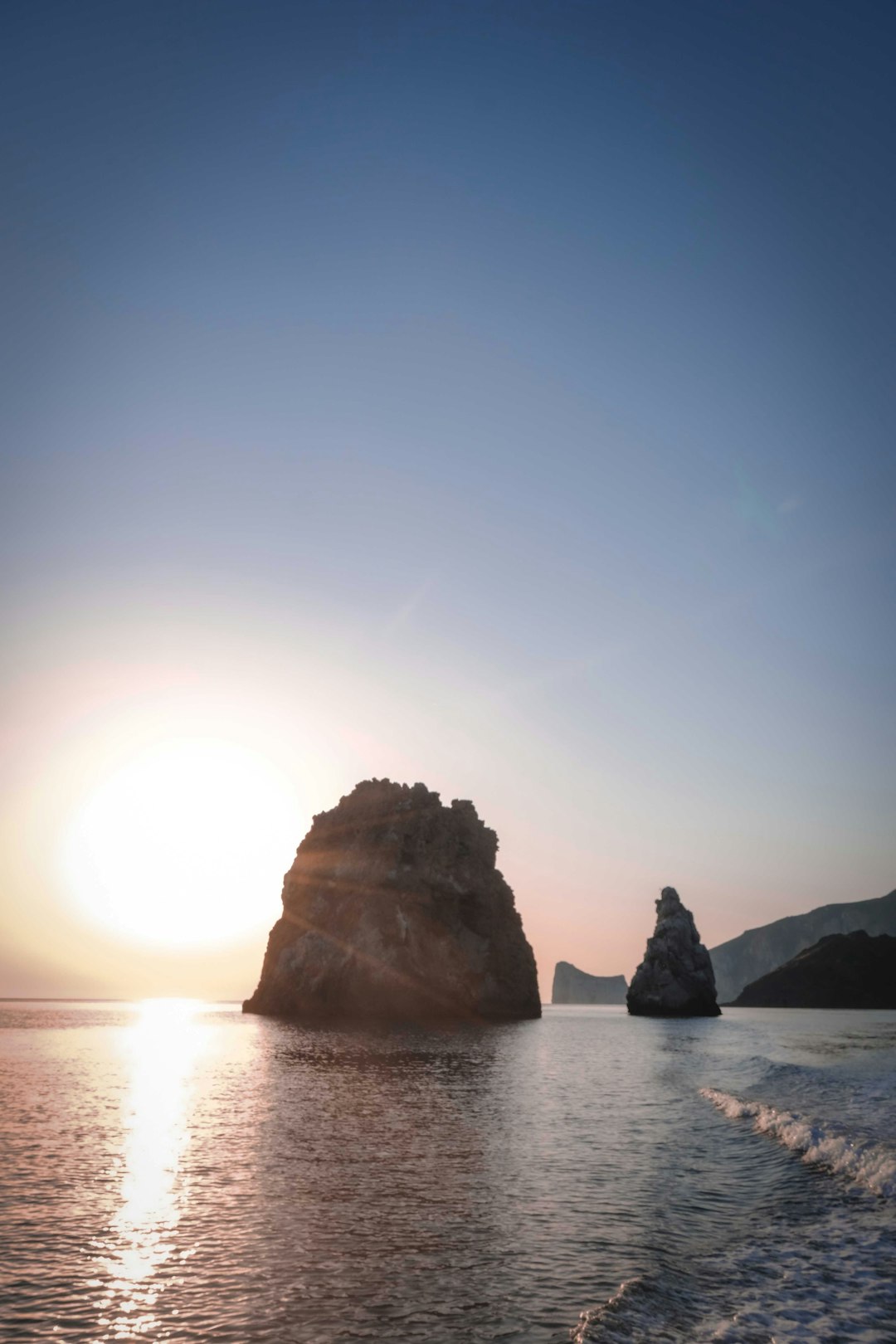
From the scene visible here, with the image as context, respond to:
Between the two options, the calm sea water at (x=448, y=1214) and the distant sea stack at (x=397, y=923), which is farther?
the distant sea stack at (x=397, y=923)

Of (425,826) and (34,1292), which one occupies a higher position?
(425,826)

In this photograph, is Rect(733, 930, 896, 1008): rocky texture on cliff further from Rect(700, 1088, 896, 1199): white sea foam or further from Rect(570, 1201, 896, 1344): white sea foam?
Rect(570, 1201, 896, 1344): white sea foam

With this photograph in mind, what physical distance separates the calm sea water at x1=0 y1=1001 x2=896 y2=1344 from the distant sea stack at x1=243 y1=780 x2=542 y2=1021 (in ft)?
190

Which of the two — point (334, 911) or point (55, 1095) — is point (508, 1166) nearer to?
point (55, 1095)

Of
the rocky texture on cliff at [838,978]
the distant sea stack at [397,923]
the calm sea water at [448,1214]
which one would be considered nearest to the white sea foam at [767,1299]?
the calm sea water at [448,1214]

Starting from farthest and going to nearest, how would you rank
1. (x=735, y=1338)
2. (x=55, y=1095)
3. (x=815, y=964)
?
(x=815, y=964) → (x=55, y=1095) → (x=735, y=1338)

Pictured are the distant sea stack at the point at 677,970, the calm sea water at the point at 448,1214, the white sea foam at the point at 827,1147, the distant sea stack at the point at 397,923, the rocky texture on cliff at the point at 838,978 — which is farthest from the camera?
the rocky texture on cliff at the point at 838,978

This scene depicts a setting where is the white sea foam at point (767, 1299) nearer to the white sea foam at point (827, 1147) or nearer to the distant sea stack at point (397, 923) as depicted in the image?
the white sea foam at point (827, 1147)

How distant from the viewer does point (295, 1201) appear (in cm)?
1327

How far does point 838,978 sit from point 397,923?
136m

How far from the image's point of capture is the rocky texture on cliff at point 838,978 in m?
166

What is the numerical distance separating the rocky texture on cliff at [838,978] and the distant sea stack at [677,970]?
63681 millimetres

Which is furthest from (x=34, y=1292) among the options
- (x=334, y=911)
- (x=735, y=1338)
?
(x=334, y=911)

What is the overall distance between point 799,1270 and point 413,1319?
Answer: 5.79 m
